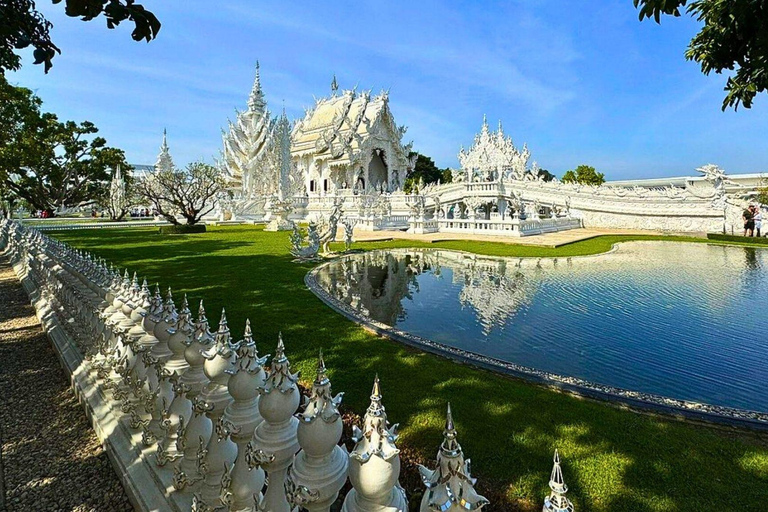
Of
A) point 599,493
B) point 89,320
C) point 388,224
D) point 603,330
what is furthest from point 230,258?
point 388,224

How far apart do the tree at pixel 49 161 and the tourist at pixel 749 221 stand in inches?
1545

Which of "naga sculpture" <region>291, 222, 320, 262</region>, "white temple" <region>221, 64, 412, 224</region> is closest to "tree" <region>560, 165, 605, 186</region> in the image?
"white temple" <region>221, 64, 412, 224</region>

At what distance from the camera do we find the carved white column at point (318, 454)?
127cm

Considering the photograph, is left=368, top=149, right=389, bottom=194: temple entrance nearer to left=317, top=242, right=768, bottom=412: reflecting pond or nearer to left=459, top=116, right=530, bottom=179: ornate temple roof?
left=459, top=116, right=530, bottom=179: ornate temple roof

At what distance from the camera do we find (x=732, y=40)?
497 cm

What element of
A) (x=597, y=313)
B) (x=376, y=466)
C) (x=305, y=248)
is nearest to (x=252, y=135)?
(x=305, y=248)

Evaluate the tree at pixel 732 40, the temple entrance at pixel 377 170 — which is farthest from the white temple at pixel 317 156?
the tree at pixel 732 40

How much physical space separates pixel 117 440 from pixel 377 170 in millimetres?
34642

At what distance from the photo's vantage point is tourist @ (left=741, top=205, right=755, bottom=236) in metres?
19.3

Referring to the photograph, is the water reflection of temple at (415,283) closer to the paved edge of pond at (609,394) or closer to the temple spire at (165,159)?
the paved edge of pond at (609,394)

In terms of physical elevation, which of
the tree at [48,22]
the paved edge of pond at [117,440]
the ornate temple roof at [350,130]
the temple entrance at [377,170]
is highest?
the ornate temple roof at [350,130]

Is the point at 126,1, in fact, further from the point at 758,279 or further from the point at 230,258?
the point at 758,279

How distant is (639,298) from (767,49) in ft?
14.5

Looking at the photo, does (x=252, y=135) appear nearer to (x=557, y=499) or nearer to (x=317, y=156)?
(x=317, y=156)
